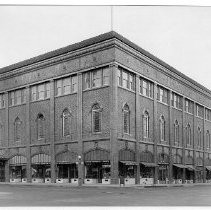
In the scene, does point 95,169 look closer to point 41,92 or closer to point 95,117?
point 95,117

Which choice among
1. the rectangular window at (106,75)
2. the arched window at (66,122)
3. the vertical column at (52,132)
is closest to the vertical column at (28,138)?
the vertical column at (52,132)

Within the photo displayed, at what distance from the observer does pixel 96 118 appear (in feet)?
136

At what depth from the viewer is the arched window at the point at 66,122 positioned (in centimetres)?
4431

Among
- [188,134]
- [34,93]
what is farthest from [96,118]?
[188,134]

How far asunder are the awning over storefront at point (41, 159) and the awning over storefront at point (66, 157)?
5.20 feet

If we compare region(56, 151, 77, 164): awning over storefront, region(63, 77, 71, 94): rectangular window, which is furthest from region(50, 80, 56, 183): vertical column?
region(63, 77, 71, 94): rectangular window

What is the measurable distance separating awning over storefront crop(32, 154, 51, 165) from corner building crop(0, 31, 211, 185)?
4.2 inches

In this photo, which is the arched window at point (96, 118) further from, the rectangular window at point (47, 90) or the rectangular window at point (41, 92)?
the rectangular window at point (41, 92)

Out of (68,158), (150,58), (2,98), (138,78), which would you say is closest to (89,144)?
(68,158)

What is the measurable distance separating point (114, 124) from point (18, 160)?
1547 centimetres

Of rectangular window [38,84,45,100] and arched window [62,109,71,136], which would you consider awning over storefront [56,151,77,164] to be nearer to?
arched window [62,109,71,136]

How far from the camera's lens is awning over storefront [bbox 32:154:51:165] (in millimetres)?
46062

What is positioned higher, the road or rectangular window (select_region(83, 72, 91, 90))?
rectangular window (select_region(83, 72, 91, 90))

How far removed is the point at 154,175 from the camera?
153 feet
